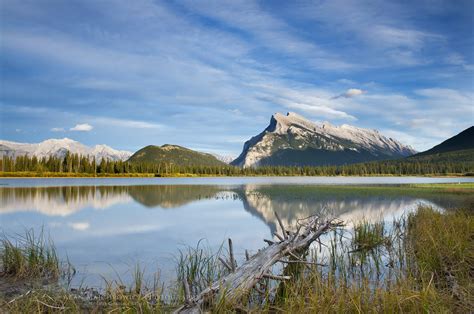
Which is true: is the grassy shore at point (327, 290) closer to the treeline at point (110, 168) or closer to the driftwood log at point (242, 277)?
the driftwood log at point (242, 277)

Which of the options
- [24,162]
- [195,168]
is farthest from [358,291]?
[195,168]

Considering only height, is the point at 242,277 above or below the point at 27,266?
above

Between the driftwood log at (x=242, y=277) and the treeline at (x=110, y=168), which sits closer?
the driftwood log at (x=242, y=277)

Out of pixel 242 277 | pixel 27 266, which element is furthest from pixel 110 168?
pixel 242 277

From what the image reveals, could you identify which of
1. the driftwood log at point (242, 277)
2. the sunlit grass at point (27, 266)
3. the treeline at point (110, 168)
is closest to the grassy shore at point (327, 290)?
the sunlit grass at point (27, 266)

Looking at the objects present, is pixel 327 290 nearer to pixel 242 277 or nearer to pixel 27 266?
pixel 242 277

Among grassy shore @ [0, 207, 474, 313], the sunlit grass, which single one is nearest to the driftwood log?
grassy shore @ [0, 207, 474, 313]

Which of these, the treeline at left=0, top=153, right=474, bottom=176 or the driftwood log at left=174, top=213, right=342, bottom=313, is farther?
the treeline at left=0, top=153, right=474, bottom=176

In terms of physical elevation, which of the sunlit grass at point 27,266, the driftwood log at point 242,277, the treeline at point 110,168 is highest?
the treeline at point 110,168

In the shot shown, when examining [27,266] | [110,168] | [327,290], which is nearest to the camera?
[327,290]

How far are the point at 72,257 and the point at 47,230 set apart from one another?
7.12 m

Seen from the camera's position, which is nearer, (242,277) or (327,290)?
(327,290)

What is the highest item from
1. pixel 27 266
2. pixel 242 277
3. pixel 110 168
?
pixel 110 168

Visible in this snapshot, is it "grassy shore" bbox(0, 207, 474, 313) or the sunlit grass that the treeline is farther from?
"grassy shore" bbox(0, 207, 474, 313)
